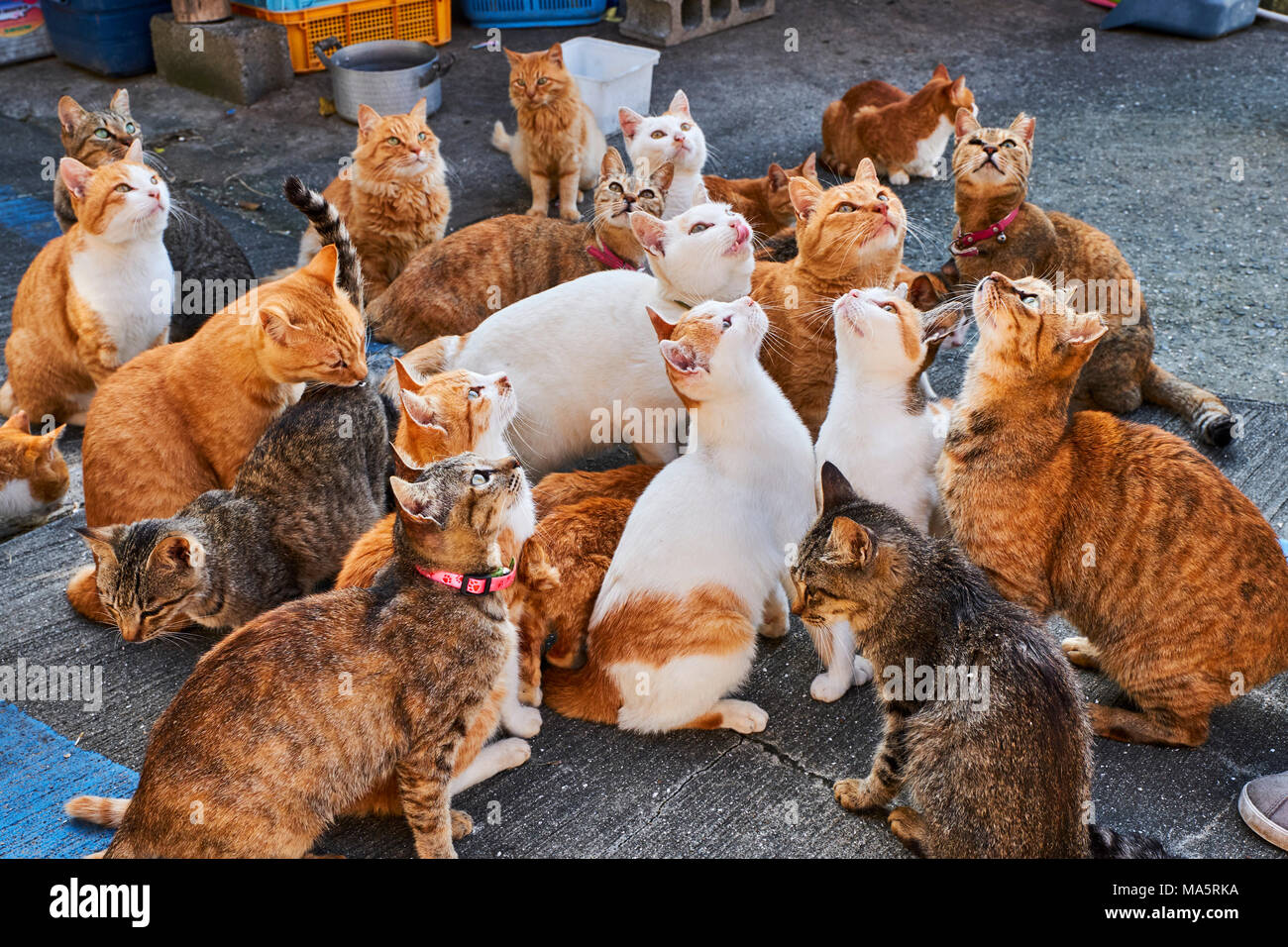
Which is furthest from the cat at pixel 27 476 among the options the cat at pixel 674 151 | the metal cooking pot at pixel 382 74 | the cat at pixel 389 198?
the metal cooking pot at pixel 382 74

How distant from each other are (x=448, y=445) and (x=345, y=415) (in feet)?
2.08

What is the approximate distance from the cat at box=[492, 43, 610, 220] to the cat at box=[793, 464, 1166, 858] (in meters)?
3.82

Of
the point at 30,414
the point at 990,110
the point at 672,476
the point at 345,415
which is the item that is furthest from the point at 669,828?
the point at 990,110

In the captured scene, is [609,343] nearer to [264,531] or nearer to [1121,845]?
[264,531]

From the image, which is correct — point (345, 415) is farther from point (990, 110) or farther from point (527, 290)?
point (990, 110)

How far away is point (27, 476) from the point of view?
162 inches

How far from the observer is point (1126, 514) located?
9.65ft

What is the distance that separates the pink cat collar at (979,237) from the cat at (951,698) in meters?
2.05

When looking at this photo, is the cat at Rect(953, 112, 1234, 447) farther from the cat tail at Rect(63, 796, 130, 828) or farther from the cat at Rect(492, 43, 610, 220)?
the cat tail at Rect(63, 796, 130, 828)

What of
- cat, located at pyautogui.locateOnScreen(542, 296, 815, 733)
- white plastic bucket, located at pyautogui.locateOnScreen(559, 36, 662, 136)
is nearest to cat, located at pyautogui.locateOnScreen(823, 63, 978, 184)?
white plastic bucket, located at pyautogui.locateOnScreen(559, 36, 662, 136)

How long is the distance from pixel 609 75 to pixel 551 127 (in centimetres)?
125

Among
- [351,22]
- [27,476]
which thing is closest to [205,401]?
[27,476]

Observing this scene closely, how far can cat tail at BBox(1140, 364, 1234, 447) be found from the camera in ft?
13.5
